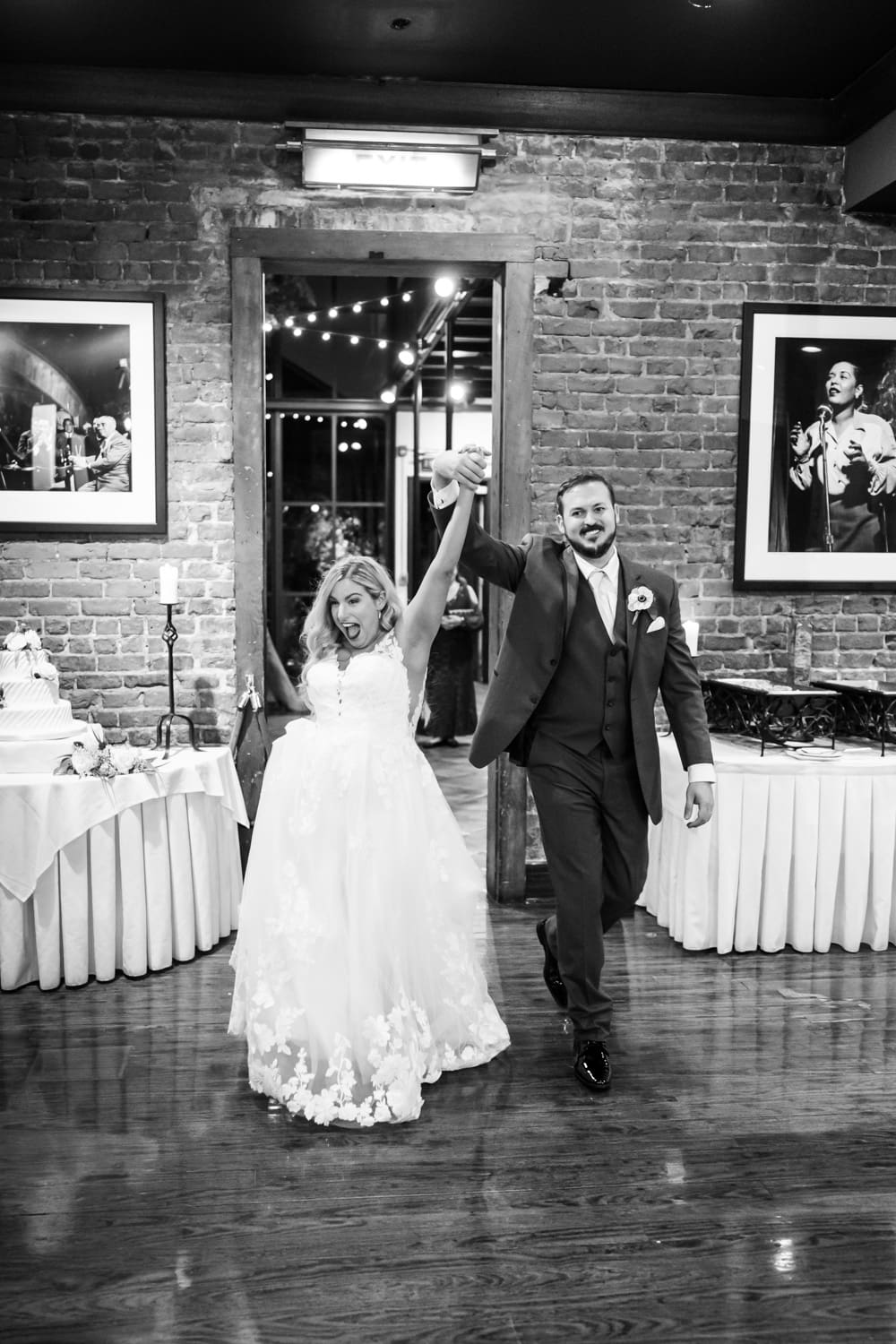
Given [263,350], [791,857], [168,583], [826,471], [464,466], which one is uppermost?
[263,350]

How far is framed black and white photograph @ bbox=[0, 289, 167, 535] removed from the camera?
4.55 metres

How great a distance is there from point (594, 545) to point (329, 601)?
2.70ft

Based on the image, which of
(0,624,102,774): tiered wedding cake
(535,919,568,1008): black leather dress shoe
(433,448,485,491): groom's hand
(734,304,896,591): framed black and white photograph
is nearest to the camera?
(433,448,485,491): groom's hand

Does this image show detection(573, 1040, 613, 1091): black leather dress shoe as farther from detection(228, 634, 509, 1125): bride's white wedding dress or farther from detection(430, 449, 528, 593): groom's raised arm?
detection(430, 449, 528, 593): groom's raised arm

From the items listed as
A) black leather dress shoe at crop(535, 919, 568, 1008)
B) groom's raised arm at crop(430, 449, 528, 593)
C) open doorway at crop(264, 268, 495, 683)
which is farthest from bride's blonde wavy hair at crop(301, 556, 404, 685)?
open doorway at crop(264, 268, 495, 683)

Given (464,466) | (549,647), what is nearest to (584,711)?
(549,647)

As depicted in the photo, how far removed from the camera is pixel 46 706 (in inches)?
160

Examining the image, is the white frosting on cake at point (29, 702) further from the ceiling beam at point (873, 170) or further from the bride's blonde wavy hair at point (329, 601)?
the ceiling beam at point (873, 170)

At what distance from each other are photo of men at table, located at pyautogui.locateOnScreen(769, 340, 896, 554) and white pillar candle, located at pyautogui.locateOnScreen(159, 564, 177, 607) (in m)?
2.72

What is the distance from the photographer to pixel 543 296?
186 inches

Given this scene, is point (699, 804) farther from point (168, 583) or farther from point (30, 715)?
point (30, 715)

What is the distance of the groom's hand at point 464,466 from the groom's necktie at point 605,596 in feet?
1.82

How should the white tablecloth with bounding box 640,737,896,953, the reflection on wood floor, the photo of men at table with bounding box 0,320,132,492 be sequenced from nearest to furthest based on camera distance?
1. the reflection on wood floor
2. the white tablecloth with bounding box 640,737,896,953
3. the photo of men at table with bounding box 0,320,132,492

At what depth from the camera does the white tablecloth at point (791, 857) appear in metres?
4.16
